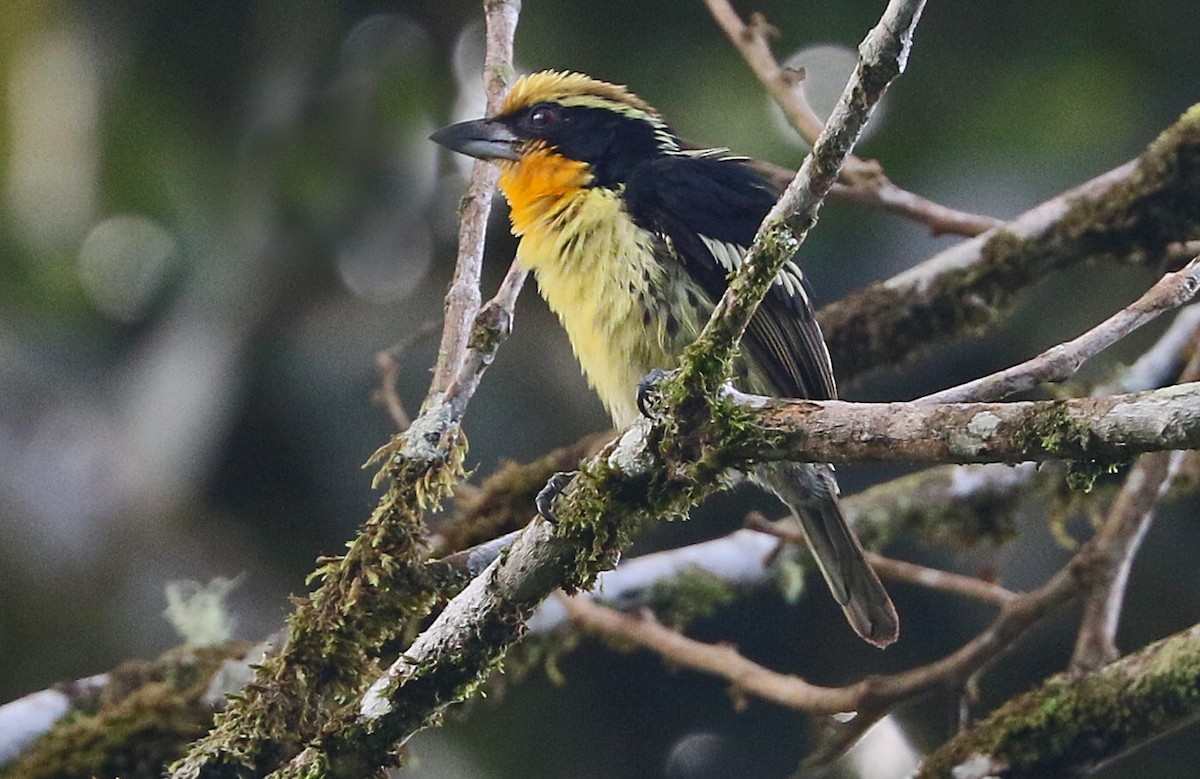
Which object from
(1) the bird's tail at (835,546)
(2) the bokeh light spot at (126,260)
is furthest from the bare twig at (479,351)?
(2) the bokeh light spot at (126,260)

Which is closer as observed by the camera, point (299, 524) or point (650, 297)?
point (650, 297)

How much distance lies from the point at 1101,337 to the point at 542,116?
5.25 ft

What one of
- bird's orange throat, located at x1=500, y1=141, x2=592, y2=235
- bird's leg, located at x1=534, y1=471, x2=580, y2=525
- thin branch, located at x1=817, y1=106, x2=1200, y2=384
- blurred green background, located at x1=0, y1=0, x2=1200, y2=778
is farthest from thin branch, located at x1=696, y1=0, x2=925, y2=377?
blurred green background, located at x1=0, y1=0, x2=1200, y2=778

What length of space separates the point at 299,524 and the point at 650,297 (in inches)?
159

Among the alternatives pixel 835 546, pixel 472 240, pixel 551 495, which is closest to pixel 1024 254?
pixel 835 546

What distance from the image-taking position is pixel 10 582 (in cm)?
692

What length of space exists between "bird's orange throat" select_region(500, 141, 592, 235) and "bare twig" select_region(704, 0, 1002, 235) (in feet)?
2.51

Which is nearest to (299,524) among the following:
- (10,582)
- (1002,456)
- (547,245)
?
(10,582)

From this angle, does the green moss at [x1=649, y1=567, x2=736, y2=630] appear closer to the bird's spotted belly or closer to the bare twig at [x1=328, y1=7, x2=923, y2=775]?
the bird's spotted belly

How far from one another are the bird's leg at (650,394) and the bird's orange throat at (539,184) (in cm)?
59

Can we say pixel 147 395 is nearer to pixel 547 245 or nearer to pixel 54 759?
pixel 54 759

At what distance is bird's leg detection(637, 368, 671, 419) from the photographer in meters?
2.42

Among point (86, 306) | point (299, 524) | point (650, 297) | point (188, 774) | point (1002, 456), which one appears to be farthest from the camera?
point (86, 306)

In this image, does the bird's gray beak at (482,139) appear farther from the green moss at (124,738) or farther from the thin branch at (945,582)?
the green moss at (124,738)
